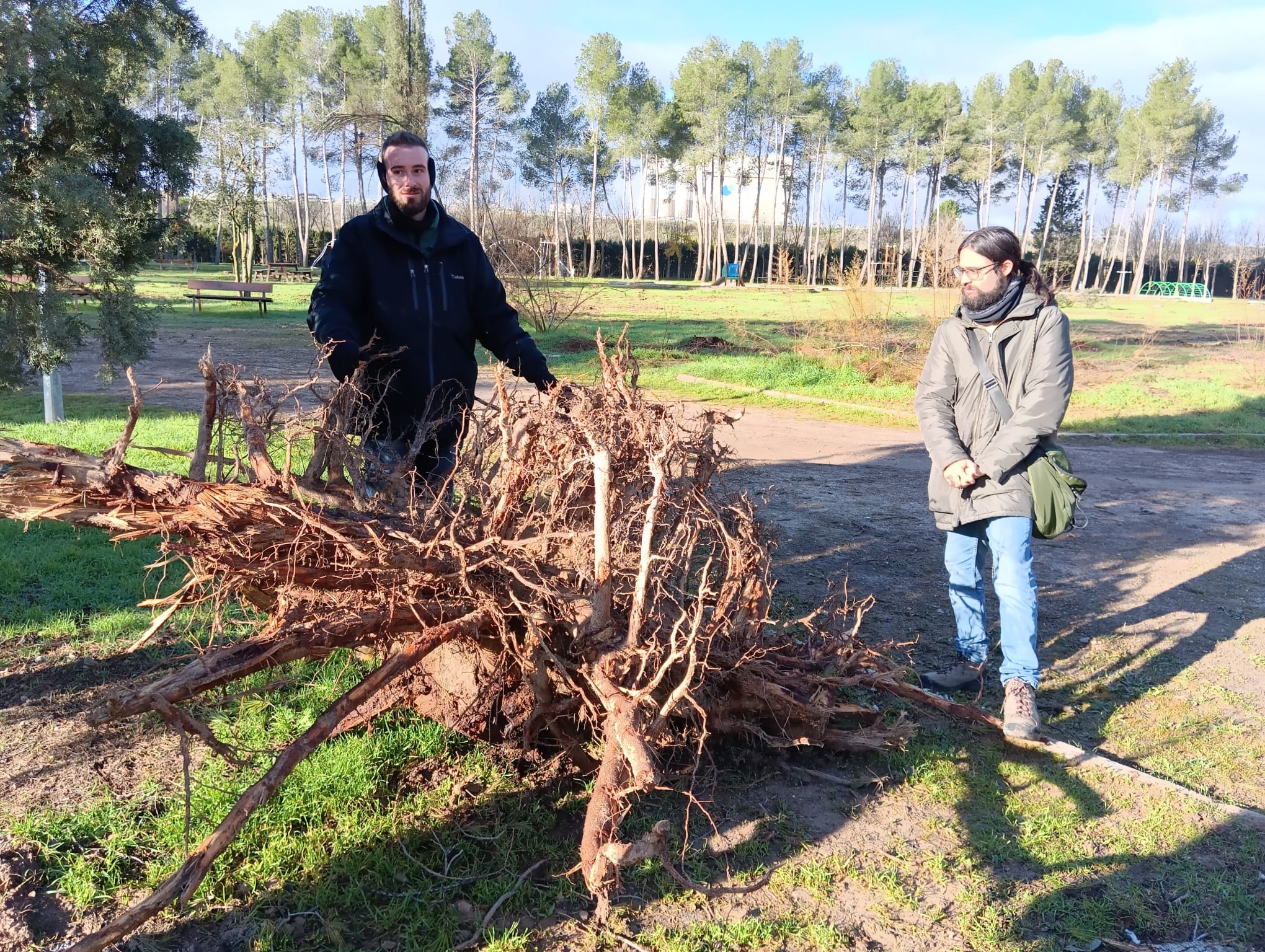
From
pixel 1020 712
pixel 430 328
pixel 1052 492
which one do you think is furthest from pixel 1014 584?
pixel 430 328

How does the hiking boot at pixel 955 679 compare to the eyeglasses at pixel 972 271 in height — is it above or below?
below

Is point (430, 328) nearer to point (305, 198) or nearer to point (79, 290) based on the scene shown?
point (79, 290)

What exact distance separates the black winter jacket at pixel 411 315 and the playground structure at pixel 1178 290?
2335 inches

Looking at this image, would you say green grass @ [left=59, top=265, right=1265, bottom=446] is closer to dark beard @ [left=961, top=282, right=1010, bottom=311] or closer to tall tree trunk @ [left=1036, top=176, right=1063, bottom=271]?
dark beard @ [left=961, top=282, right=1010, bottom=311]

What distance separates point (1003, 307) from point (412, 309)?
7.68ft

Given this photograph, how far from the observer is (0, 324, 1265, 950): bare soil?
116 inches

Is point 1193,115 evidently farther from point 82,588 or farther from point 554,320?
point 82,588

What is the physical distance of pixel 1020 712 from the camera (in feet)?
11.2

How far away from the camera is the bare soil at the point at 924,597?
9.70ft

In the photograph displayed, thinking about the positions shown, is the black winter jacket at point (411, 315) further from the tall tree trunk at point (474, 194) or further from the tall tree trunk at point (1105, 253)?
the tall tree trunk at point (1105, 253)

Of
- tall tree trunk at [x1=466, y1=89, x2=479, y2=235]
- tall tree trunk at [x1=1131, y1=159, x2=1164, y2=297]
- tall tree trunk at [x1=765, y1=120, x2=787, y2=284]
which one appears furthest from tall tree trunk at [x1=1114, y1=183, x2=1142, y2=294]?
tall tree trunk at [x1=466, y1=89, x2=479, y2=235]

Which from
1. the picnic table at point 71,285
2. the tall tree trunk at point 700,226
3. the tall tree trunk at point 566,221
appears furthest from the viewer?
the tall tree trunk at point 700,226

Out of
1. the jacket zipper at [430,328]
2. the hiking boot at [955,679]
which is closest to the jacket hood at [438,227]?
the jacket zipper at [430,328]

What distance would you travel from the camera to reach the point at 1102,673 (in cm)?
420
